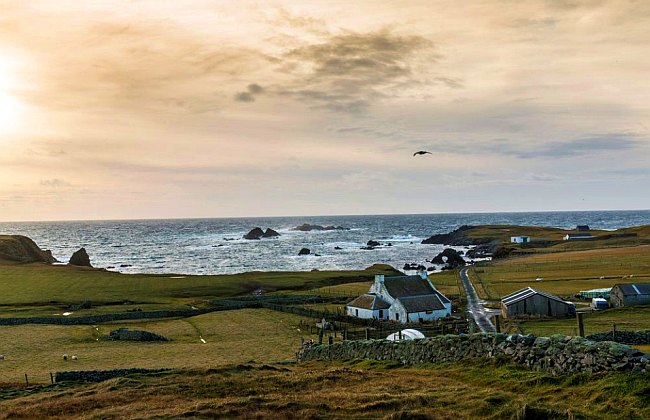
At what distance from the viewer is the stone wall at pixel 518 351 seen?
56.9ft

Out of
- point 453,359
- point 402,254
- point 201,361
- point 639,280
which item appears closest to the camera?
point 453,359

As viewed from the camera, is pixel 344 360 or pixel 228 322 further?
pixel 228 322

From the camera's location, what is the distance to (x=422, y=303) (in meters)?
65.7

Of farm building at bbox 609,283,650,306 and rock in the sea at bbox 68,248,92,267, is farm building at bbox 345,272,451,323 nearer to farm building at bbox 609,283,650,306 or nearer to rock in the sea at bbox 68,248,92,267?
farm building at bbox 609,283,650,306

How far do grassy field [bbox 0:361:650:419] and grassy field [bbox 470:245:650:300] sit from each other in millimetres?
56105

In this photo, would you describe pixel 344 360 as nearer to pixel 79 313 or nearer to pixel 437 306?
pixel 437 306

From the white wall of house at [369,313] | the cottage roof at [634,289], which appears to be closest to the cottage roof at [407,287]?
the white wall of house at [369,313]

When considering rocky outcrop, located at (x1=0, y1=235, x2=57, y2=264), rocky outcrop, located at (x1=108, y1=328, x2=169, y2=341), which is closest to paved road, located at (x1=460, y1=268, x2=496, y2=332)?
rocky outcrop, located at (x1=108, y1=328, x2=169, y2=341)

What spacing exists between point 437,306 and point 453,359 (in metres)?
41.1

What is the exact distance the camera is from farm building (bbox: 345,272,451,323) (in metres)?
64.6

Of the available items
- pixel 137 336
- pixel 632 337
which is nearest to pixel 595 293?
pixel 632 337

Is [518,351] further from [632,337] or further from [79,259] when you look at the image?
[79,259]

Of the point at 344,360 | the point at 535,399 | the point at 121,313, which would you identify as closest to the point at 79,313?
the point at 121,313

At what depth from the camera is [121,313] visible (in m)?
68.6
